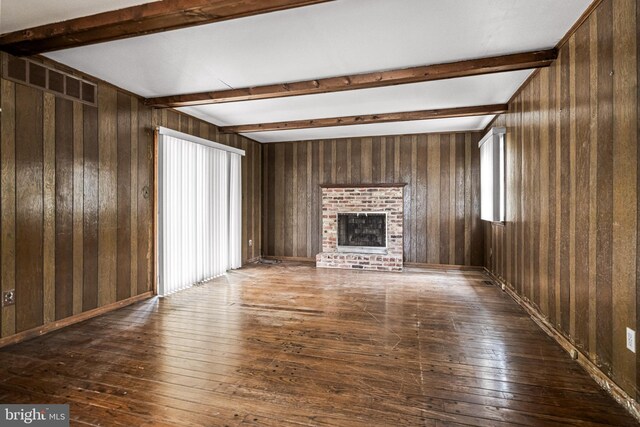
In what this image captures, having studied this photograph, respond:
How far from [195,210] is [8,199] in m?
2.33

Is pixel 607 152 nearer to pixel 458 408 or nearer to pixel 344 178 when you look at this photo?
pixel 458 408

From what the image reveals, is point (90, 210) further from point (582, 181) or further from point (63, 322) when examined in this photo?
point (582, 181)

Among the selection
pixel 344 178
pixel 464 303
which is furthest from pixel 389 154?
pixel 464 303

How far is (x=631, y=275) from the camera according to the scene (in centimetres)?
184

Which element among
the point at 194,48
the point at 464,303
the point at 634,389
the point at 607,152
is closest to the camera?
the point at 634,389

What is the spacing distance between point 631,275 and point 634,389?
63 cm

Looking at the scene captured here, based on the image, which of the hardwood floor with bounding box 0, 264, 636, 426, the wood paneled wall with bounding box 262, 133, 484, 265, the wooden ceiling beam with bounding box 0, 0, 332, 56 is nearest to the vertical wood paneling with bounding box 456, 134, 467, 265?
the wood paneled wall with bounding box 262, 133, 484, 265

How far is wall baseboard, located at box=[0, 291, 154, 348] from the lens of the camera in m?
2.77

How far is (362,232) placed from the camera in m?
6.50

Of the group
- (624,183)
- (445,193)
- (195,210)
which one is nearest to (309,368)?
(624,183)

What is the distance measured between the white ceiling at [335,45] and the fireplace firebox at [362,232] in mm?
2701

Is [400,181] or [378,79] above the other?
[378,79]

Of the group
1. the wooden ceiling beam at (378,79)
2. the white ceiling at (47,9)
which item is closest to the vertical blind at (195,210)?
the wooden ceiling beam at (378,79)

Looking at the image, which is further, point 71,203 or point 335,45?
point 71,203
